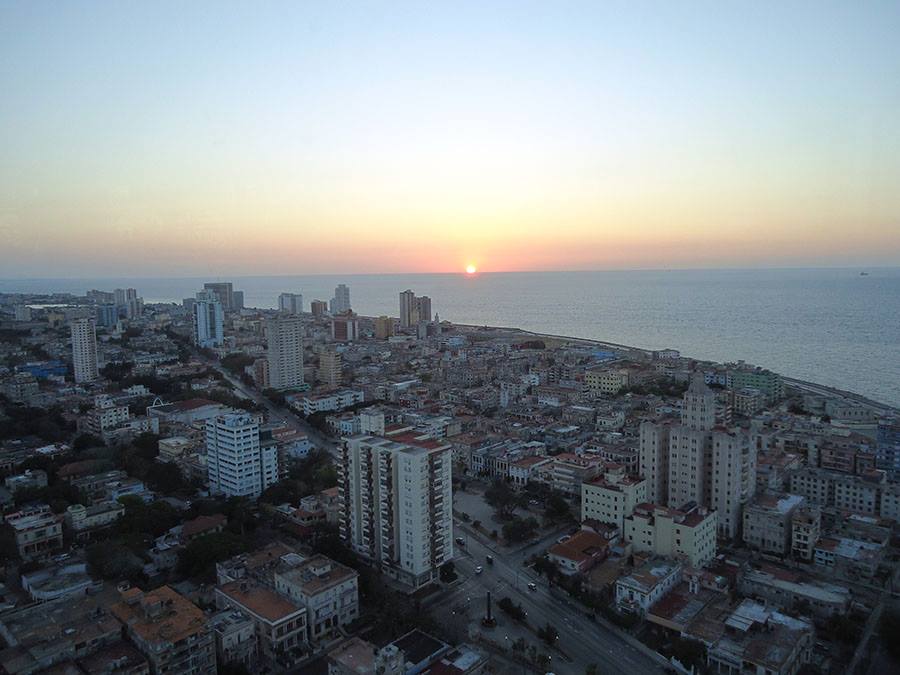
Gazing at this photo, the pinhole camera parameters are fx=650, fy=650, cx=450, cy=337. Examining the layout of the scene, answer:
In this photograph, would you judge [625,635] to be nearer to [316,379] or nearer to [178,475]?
[178,475]

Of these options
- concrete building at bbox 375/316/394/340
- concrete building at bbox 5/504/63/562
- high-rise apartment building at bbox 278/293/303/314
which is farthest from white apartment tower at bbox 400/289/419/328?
concrete building at bbox 5/504/63/562

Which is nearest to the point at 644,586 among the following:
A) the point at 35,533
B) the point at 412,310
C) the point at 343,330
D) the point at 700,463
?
the point at 700,463

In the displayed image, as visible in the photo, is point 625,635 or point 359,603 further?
point 359,603

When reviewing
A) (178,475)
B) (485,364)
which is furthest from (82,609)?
(485,364)

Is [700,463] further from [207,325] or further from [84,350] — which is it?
[207,325]

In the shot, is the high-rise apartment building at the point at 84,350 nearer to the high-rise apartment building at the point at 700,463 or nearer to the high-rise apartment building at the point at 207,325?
the high-rise apartment building at the point at 207,325

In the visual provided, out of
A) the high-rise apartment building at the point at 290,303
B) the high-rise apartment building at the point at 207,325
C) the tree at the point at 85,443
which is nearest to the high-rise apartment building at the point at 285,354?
the tree at the point at 85,443
